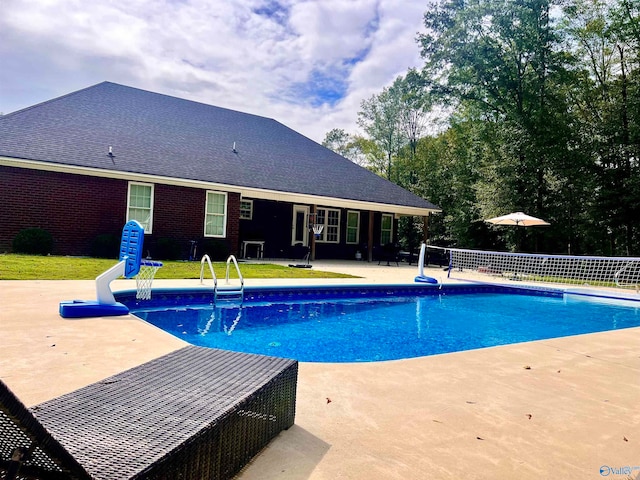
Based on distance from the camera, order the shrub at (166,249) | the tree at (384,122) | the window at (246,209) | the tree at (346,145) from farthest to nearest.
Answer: the tree at (346,145)
the tree at (384,122)
the window at (246,209)
the shrub at (166,249)

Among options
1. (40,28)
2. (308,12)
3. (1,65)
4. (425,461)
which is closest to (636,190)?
(308,12)

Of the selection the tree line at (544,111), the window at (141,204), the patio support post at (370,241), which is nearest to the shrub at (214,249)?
the window at (141,204)

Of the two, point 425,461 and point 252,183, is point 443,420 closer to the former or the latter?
point 425,461

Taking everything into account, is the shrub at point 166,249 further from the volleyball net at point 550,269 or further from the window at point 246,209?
the volleyball net at point 550,269

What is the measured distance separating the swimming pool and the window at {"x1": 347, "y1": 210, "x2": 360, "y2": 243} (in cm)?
920

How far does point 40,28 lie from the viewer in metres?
13.7

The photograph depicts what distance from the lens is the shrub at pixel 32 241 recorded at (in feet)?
39.0

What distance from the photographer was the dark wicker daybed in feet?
3.92

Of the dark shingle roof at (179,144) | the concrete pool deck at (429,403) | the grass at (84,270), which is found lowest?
the concrete pool deck at (429,403)

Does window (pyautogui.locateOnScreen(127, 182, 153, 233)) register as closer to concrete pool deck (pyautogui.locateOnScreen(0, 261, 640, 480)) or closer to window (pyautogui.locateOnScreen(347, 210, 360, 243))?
concrete pool deck (pyautogui.locateOnScreen(0, 261, 640, 480))

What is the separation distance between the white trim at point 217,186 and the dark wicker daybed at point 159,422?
12.0m

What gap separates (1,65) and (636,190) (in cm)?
2664

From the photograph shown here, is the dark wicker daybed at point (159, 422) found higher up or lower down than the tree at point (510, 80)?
lower down

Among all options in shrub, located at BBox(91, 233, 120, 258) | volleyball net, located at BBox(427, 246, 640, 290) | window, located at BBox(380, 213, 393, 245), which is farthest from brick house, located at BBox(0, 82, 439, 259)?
volleyball net, located at BBox(427, 246, 640, 290)
